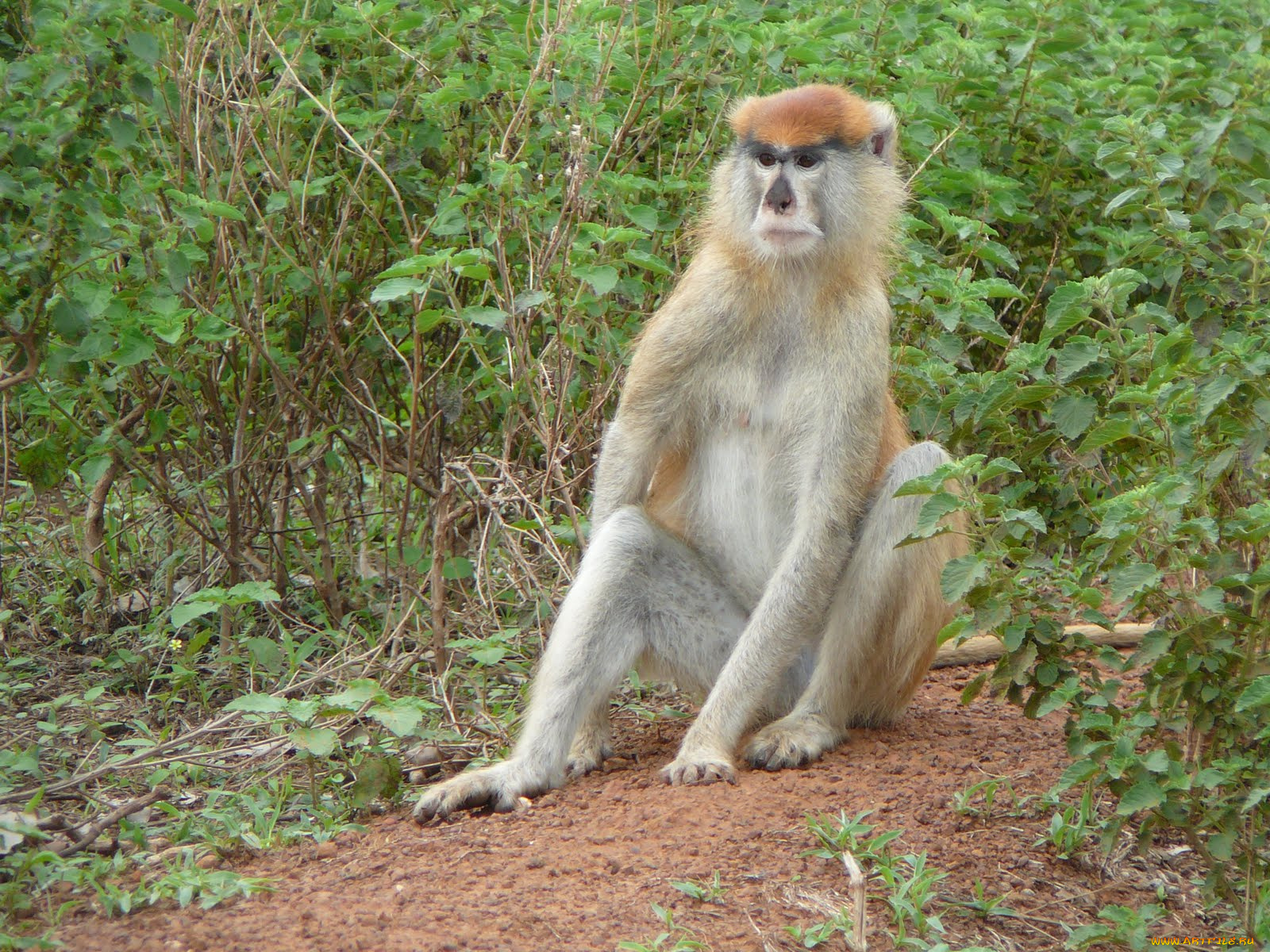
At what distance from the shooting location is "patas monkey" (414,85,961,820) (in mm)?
3850

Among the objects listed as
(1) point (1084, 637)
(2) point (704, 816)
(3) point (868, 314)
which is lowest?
(2) point (704, 816)

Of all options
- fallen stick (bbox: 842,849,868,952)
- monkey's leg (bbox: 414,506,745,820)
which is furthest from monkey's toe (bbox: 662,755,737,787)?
fallen stick (bbox: 842,849,868,952)

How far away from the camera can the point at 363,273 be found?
490 cm

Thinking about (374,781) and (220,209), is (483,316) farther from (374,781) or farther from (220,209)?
(374,781)

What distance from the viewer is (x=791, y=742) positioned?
387 cm

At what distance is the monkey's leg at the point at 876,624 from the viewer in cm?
385

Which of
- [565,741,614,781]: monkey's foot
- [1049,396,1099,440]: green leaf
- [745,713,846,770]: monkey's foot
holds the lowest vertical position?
[565,741,614,781]: monkey's foot

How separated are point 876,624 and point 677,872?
1075 mm

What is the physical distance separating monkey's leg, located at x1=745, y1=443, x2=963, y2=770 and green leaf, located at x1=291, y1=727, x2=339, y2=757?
1136 mm

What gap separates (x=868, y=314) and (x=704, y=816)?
4.76ft

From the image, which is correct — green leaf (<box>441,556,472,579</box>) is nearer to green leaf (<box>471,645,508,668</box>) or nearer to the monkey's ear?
green leaf (<box>471,645,508,668</box>)

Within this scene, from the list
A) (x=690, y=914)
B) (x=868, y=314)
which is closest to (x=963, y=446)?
(x=868, y=314)

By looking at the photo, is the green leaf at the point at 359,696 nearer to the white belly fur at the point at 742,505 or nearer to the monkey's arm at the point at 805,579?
the monkey's arm at the point at 805,579

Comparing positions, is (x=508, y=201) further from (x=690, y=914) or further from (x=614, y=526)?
(x=690, y=914)
